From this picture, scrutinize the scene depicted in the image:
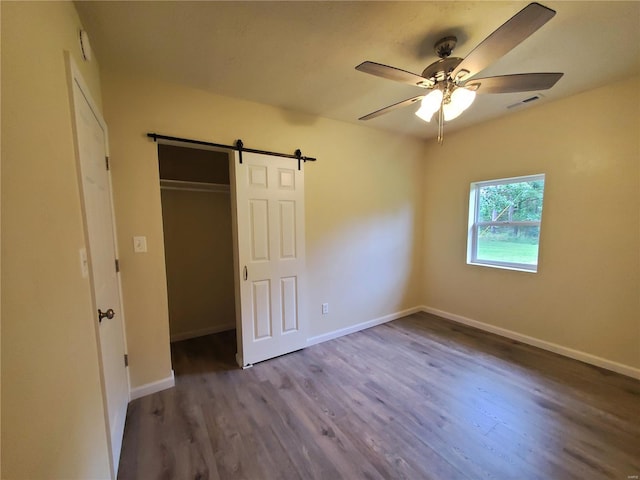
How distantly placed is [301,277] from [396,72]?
6.70 feet

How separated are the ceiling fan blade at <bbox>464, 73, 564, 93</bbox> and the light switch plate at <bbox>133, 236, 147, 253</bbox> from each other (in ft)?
8.41

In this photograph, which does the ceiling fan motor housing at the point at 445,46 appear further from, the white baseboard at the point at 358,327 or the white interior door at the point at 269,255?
the white baseboard at the point at 358,327

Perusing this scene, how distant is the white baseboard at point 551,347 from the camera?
2.34 m

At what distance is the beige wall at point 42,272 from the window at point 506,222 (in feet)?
12.5

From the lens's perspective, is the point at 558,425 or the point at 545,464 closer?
the point at 545,464

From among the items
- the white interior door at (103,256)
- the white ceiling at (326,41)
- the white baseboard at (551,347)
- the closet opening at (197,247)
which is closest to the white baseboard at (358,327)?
the white baseboard at (551,347)

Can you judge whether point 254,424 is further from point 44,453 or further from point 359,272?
point 359,272

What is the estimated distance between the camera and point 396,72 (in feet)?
4.95

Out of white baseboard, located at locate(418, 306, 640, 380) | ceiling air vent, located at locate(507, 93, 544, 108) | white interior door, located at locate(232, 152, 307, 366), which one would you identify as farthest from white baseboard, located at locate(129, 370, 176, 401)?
ceiling air vent, located at locate(507, 93, 544, 108)

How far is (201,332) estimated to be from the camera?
3.34 meters

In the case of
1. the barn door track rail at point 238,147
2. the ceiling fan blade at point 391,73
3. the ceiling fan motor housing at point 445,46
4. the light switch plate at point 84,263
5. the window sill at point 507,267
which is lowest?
the window sill at point 507,267

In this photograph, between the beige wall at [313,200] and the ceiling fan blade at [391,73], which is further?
the beige wall at [313,200]

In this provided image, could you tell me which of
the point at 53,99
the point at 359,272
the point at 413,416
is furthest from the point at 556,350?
the point at 53,99

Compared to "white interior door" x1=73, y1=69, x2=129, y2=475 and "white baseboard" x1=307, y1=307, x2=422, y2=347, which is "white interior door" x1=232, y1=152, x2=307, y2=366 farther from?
"white interior door" x1=73, y1=69, x2=129, y2=475
